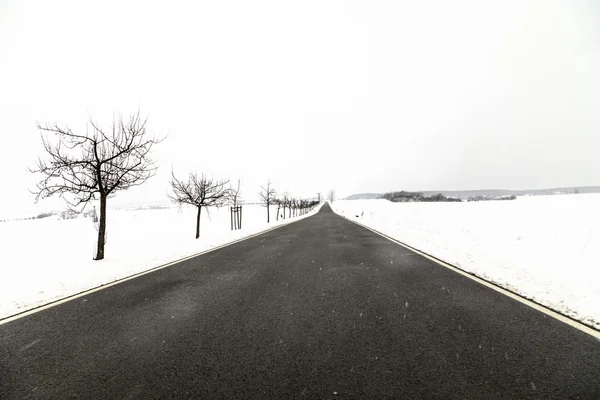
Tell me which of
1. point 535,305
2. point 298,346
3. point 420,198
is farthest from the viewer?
point 420,198

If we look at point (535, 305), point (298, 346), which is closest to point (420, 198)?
point (535, 305)

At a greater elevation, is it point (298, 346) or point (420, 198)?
point (420, 198)

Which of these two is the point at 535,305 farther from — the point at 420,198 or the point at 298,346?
the point at 420,198

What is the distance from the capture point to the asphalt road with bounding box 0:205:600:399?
223cm

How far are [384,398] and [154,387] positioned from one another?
2025mm

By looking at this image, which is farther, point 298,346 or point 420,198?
point 420,198

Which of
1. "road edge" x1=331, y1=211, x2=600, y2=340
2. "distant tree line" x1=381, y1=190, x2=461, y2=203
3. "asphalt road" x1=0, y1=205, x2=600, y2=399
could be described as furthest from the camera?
"distant tree line" x1=381, y1=190, x2=461, y2=203

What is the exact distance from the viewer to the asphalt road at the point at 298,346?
2.23m

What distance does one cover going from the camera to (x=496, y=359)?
8.60 feet

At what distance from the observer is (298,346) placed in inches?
116

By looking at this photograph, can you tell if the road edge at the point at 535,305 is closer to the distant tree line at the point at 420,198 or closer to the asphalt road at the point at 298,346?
the asphalt road at the point at 298,346

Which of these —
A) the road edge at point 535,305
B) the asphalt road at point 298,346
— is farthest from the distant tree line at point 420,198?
the asphalt road at point 298,346

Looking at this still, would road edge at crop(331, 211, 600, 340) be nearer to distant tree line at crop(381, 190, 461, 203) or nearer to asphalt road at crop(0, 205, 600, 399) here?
asphalt road at crop(0, 205, 600, 399)

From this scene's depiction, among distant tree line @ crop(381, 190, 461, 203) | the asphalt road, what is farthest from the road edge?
distant tree line @ crop(381, 190, 461, 203)
